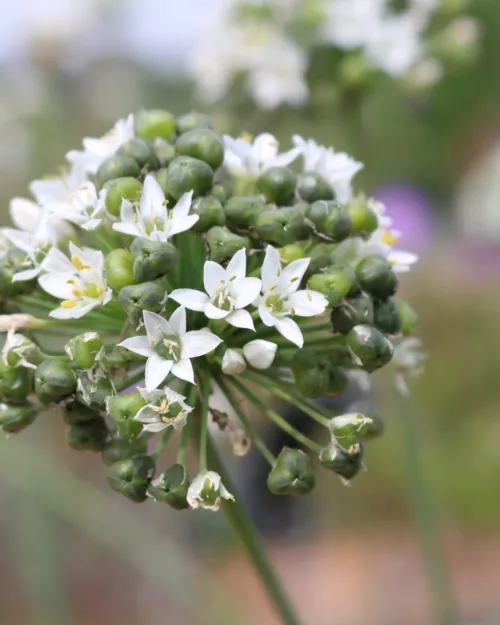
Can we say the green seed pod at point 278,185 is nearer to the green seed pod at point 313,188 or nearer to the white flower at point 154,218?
the green seed pod at point 313,188

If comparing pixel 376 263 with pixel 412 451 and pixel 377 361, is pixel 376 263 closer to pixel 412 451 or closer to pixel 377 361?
pixel 377 361

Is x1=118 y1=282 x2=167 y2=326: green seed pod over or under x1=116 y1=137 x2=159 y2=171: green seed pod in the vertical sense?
under

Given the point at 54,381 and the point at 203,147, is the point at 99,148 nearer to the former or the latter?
the point at 203,147

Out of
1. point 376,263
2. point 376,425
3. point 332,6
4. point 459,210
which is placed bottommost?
point 376,425

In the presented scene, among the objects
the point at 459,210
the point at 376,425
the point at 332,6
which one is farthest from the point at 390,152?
the point at 376,425

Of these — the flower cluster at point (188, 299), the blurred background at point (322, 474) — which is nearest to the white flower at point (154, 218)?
the flower cluster at point (188, 299)

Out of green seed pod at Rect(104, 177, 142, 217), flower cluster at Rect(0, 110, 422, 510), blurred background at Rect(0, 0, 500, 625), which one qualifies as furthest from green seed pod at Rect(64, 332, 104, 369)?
blurred background at Rect(0, 0, 500, 625)

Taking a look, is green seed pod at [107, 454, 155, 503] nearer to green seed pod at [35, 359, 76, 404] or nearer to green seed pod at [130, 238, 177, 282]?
green seed pod at [35, 359, 76, 404]
